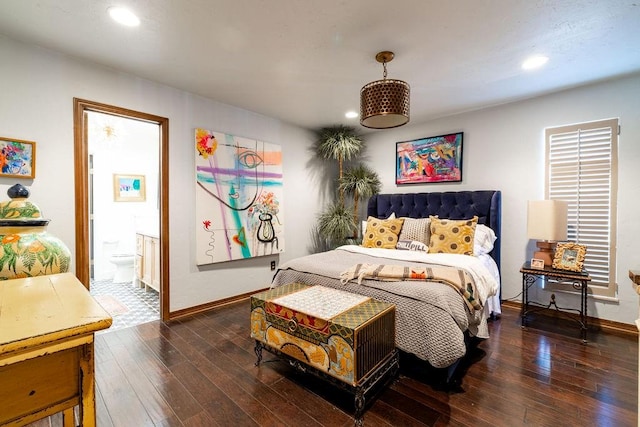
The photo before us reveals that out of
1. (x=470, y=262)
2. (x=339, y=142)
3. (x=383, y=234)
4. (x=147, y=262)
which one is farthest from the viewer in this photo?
(x=339, y=142)

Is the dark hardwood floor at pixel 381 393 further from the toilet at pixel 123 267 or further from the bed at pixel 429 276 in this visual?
the toilet at pixel 123 267

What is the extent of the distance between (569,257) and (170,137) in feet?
13.9

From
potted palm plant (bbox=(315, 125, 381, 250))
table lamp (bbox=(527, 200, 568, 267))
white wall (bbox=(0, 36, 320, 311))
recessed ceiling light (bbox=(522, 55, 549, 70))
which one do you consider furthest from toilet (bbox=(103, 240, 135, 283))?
recessed ceiling light (bbox=(522, 55, 549, 70))

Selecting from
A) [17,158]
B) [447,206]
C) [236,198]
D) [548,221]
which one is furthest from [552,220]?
[17,158]

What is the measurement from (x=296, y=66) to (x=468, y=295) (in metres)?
2.33

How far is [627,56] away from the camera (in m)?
2.36

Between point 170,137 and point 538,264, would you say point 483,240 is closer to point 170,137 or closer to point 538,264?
point 538,264

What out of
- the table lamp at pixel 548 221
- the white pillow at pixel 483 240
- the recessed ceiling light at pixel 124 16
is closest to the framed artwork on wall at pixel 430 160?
the white pillow at pixel 483 240

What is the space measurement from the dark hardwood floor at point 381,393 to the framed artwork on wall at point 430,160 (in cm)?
212

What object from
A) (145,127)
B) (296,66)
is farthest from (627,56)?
(145,127)

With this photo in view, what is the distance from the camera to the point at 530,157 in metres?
3.29

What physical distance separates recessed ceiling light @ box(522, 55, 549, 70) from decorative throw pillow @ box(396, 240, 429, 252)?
6.26 feet

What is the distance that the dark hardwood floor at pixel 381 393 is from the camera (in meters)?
1.64

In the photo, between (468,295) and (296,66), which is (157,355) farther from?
(296,66)
